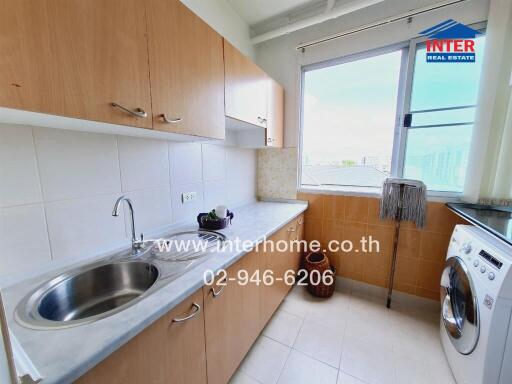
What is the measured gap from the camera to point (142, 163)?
120cm

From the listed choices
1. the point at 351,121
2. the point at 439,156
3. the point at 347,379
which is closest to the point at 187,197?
the point at 347,379

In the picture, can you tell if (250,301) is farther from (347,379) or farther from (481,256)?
(481,256)

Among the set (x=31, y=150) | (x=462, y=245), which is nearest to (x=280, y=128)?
(x=462, y=245)

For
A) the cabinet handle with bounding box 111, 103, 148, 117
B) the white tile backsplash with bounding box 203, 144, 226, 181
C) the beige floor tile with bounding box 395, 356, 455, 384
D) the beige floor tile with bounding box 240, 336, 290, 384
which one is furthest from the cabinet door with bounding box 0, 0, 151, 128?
the beige floor tile with bounding box 395, 356, 455, 384

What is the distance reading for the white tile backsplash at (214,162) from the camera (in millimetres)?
1673

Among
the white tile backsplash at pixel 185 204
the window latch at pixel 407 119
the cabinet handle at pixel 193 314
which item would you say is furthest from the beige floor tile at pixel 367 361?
the window latch at pixel 407 119

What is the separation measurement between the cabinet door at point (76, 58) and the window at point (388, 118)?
1708 mm

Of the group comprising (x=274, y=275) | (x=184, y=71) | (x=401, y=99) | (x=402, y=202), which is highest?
(x=401, y=99)

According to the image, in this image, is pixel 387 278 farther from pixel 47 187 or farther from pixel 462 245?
pixel 47 187

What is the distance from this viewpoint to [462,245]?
48.3 inches

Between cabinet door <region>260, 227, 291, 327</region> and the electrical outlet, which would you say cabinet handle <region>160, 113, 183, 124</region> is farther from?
cabinet door <region>260, 227, 291, 327</region>

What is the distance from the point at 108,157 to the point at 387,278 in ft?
7.61

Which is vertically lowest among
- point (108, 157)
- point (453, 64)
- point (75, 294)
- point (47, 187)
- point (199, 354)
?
point (199, 354)

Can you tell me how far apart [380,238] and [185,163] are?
1.78 meters
